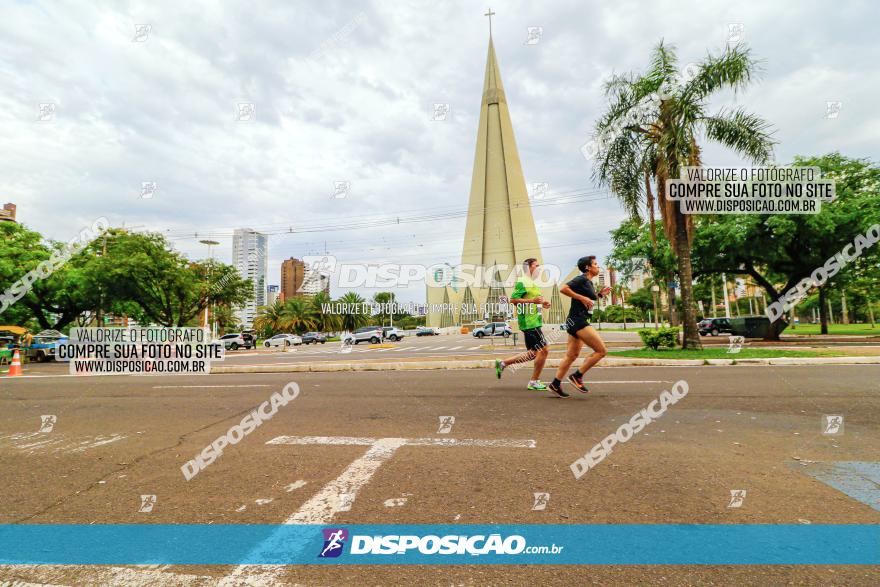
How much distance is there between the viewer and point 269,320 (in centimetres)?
5625

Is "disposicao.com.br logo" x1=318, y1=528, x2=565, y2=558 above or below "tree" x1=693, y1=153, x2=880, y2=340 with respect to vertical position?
below

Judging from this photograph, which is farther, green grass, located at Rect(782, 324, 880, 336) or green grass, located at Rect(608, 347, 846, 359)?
green grass, located at Rect(782, 324, 880, 336)

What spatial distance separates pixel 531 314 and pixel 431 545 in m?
4.98

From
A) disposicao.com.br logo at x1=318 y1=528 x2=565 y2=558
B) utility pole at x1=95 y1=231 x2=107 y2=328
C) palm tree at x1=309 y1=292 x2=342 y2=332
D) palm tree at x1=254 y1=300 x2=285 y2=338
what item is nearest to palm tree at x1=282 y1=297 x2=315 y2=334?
palm tree at x1=309 y1=292 x2=342 y2=332

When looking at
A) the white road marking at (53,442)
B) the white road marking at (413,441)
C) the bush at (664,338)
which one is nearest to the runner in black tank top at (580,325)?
the white road marking at (413,441)

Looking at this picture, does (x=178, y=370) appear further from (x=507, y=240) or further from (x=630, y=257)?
(x=507, y=240)

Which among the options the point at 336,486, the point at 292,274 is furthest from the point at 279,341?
the point at 292,274

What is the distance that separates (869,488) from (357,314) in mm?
59918

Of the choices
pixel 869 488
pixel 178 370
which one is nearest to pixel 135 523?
pixel 869 488

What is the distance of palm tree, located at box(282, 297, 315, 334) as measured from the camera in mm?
54000

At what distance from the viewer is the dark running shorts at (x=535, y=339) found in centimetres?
679

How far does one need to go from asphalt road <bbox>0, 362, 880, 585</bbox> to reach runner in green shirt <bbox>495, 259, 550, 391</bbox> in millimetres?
608

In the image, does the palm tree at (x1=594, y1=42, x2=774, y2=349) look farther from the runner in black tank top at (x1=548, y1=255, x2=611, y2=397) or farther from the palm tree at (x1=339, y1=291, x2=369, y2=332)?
the palm tree at (x1=339, y1=291, x2=369, y2=332)

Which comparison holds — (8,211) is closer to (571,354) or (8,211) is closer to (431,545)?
(571,354)
